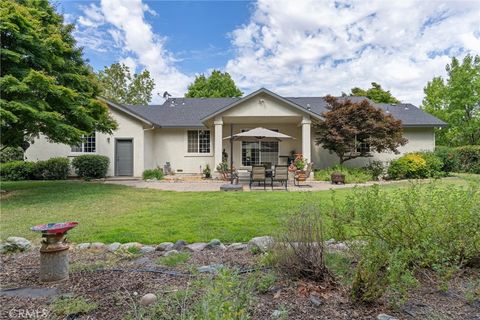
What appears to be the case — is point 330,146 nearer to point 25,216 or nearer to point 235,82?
point 25,216

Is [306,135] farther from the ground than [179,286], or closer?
farther from the ground

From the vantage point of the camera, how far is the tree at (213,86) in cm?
3941

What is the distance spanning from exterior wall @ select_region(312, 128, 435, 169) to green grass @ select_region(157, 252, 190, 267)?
15.3 metres

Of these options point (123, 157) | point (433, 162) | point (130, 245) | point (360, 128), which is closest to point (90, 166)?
point (123, 157)

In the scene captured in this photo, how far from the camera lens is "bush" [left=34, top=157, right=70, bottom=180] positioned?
16.0 meters

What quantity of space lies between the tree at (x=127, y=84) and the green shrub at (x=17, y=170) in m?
23.8

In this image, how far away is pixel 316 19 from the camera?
13016mm

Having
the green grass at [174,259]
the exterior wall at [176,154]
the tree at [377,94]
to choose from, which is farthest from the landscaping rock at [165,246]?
the tree at [377,94]

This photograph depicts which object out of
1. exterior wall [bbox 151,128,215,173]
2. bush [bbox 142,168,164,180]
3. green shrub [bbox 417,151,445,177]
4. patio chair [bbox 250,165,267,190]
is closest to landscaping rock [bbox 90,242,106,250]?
patio chair [bbox 250,165,267,190]

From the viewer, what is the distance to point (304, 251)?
3.12 metres

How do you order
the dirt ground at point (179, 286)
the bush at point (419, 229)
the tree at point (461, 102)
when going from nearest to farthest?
1. the dirt ground at point (179, 286)
2. the bush at point (419, 229)
3. the tree at point (461, 102)

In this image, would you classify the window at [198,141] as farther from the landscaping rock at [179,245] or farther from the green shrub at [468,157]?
the green shrub at [468,157]

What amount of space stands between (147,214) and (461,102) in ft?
111

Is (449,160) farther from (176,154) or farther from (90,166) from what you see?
(90,166)
